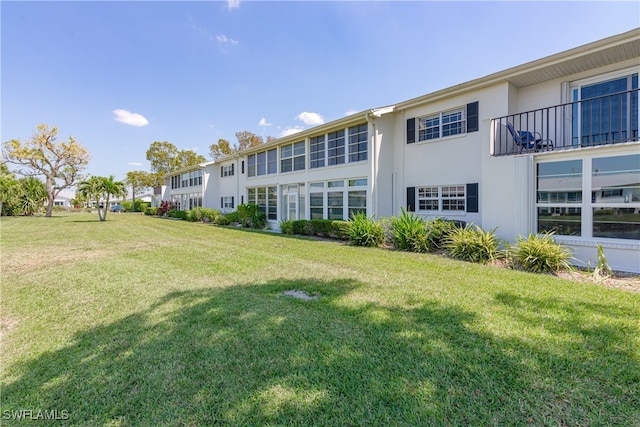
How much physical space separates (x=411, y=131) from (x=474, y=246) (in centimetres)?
596

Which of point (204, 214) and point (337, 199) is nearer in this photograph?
point (337, 199)

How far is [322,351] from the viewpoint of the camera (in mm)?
3100

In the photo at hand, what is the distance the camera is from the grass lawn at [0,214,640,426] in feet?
7.45

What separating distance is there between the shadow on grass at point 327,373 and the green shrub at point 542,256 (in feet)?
9.48

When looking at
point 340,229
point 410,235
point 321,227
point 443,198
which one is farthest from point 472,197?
point 321,227

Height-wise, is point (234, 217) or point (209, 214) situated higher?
point (209, 214)

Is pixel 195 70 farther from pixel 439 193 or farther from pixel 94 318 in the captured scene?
pixel 94 318

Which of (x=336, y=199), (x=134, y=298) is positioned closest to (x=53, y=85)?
(x=336, y=199)

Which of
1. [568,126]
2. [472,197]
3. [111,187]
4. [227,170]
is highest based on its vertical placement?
[227,170]

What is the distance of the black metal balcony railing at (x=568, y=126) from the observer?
7.83 meters

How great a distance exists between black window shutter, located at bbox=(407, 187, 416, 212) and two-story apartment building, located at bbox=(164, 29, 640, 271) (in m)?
0.04

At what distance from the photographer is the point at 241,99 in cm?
2222

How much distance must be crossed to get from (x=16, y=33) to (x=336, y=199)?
1422cm

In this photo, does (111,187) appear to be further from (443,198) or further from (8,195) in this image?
(443,198)
